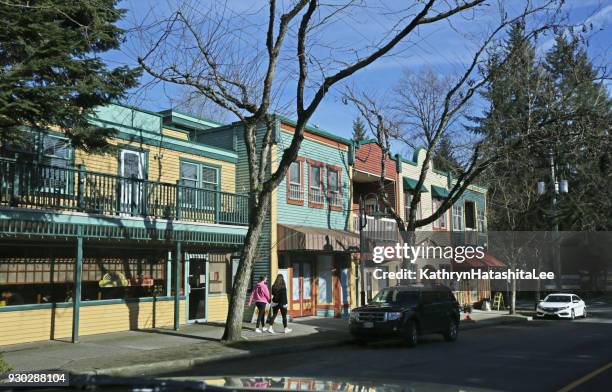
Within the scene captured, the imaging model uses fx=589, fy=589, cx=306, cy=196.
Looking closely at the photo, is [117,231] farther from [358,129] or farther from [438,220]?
[358,129]

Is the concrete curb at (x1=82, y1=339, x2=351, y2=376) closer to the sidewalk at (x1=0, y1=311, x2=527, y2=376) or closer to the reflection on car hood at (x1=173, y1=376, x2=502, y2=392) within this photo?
the sidewalk at (x1=0, y1=311, x2=527, y2=376)

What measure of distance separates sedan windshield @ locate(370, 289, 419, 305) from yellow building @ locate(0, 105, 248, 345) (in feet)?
16.3

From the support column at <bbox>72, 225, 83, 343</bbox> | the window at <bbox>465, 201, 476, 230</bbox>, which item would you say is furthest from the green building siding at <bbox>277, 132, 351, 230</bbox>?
the window at <bbox>465, 201, 476, 230</bbox>

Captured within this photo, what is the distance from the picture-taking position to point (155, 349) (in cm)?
1343

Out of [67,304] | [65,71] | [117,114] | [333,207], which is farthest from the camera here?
[333,207]

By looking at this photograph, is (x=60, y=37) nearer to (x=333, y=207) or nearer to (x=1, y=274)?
(x=1, y=274)

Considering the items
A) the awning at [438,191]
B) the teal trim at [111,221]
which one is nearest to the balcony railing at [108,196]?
the teal trim at [111,221]

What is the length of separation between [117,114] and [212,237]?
4592 millimetres

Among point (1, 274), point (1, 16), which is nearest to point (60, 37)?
point (1, 16)

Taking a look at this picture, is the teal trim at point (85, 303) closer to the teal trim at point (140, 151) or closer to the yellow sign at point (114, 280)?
the yellow sign at point (114, 280)

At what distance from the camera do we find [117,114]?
1739 centimetres

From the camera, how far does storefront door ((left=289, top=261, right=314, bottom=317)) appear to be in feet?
71.6

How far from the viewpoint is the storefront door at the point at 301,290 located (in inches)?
859

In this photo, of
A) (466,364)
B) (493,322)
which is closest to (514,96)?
(493,322)
